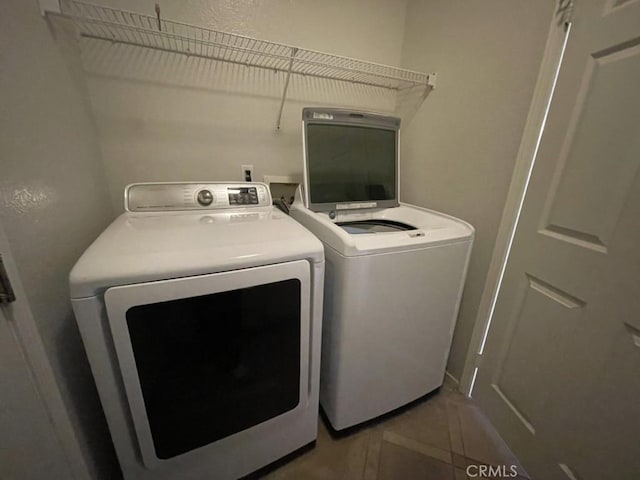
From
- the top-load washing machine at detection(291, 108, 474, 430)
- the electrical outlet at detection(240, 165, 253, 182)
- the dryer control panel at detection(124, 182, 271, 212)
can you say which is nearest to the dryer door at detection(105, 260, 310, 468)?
the top-load washing machine at detection(291, 108, 474, 430)

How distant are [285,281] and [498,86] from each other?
1.33 metres

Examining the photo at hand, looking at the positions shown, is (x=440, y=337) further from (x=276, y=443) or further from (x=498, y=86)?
(x=498, y=86)

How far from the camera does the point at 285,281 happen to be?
0.82 meters

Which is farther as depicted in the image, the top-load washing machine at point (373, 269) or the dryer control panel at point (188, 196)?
the dryer control panel at point (188, 196)

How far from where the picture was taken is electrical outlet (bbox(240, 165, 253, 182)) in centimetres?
157

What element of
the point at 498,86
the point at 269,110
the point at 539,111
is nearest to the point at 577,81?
the point at 539,111

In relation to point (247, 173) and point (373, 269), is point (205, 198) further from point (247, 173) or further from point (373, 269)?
point (373, 269)

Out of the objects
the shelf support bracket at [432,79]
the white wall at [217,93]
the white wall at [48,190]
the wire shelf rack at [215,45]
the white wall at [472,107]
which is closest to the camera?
the white wall at [48,190]

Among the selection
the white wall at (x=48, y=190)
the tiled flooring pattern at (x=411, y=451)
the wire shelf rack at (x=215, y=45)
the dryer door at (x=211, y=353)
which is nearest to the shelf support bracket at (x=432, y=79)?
the wire shelf rack at (x=215, y=45)

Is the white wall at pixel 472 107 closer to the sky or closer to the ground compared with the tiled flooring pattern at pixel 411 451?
closer to the sky

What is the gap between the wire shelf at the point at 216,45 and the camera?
3.35 ft

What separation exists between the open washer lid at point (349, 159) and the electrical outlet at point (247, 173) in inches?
18.9

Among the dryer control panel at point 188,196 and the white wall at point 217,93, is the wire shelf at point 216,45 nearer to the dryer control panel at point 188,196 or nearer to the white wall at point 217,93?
the white wall at point 217,93

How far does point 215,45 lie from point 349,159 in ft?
2.72
